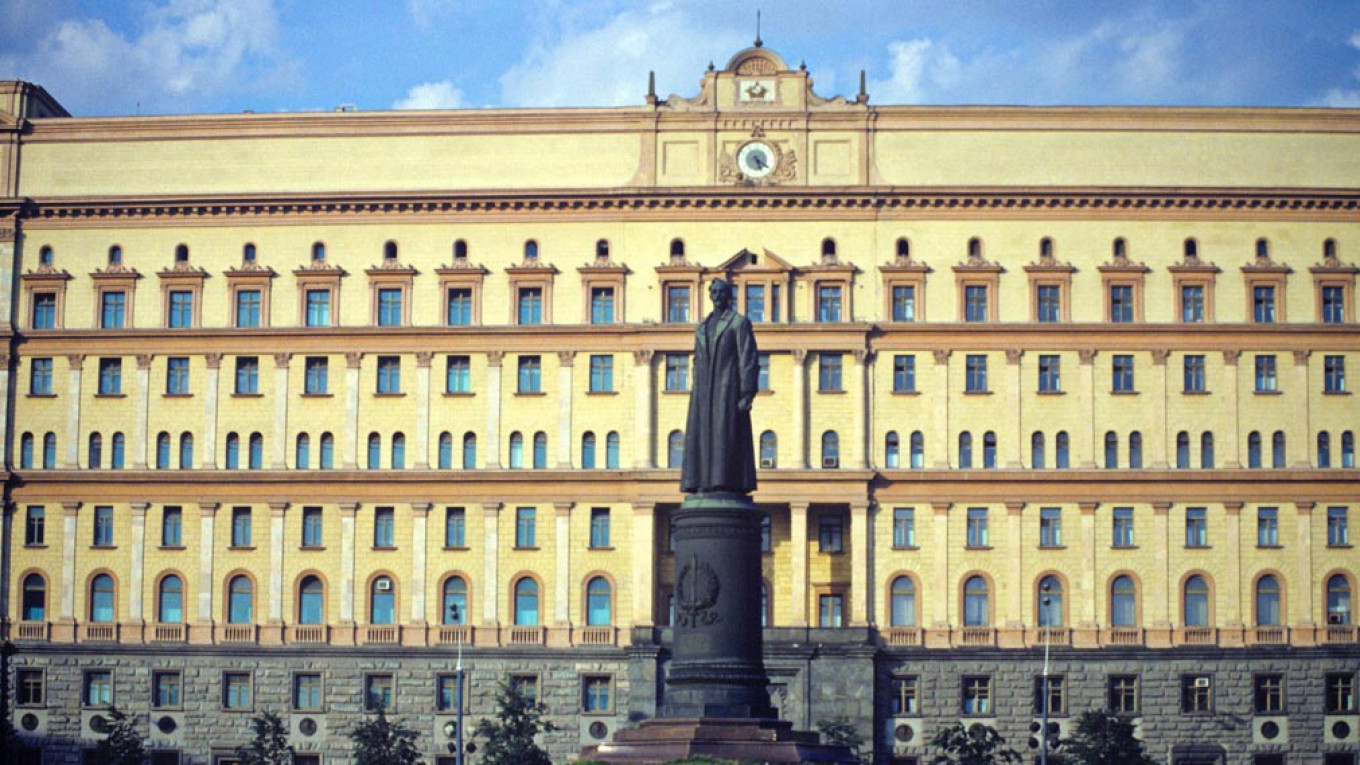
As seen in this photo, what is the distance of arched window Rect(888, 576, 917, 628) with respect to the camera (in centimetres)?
9588

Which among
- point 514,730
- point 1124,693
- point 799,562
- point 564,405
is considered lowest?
point 514,730

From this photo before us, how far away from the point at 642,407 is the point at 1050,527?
15.3 m

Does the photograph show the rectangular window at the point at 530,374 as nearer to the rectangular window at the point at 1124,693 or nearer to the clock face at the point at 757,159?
the clock face at the point at 757,159

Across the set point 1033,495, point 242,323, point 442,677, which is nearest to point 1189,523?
point 1033,495

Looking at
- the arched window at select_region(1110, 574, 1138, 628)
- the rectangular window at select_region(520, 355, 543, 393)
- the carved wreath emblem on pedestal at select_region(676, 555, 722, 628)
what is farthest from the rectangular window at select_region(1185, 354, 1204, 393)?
the carved wreath emblem on pedestal at select_region(676, 555, 722, 628)

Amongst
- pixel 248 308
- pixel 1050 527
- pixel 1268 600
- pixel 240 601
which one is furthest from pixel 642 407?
pixel 1268 600

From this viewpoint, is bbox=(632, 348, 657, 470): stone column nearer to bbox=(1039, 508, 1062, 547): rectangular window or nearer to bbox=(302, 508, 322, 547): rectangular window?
bbox=(302, 508, 322, 547): rectangular window

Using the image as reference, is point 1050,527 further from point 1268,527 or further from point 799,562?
point 799,562

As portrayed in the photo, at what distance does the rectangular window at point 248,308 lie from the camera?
328ft

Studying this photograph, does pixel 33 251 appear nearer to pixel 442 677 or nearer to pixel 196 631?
pixel 196 631

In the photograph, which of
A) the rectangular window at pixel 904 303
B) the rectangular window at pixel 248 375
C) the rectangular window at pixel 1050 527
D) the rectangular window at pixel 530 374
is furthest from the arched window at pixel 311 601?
the rectangular window at pixel 1050 527

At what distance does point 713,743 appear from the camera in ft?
165

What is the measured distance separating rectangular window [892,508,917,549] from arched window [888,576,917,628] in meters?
1.29

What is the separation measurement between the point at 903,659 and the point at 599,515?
12.1 m
